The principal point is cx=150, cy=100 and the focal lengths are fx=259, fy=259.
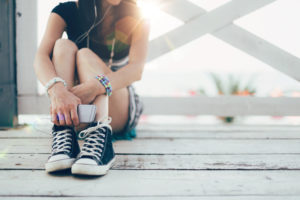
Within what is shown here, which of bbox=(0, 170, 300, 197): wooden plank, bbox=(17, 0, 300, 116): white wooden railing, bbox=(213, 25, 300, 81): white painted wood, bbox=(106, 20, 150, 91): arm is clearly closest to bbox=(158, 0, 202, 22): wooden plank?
bbox=(17, 0, 300, 116): white wooden railing

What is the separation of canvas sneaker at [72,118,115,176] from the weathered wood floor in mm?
30

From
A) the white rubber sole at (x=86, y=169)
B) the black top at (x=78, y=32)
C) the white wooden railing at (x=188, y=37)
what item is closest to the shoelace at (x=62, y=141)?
the white rubber sole at (x=86, y=169)

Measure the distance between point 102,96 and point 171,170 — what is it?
1.32 ft

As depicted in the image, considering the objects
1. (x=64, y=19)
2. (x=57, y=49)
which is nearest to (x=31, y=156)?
(x=57, y=49)

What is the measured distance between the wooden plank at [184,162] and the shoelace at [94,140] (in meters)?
0.10

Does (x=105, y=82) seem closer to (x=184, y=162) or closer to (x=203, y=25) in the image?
(x=184, y=162)

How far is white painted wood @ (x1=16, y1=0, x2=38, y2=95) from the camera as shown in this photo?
1.65 m

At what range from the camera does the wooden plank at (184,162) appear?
3.13ft

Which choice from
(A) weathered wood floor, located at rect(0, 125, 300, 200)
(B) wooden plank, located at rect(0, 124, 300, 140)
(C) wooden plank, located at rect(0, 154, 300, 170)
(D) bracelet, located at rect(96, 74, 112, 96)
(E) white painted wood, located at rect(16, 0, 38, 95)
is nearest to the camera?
(A) weathered wood floor, located at rect(0, 125, 300, 200)

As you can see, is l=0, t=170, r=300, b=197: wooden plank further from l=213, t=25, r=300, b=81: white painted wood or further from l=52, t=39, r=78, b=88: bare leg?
l=213, t=25, r=300, b=81: white painted wood

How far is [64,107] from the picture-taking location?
0.91 m

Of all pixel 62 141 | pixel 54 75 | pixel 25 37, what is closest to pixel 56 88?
pixel 54 75

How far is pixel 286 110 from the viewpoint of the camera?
6.07 feet

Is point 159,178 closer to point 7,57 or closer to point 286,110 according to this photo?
point 7,57
